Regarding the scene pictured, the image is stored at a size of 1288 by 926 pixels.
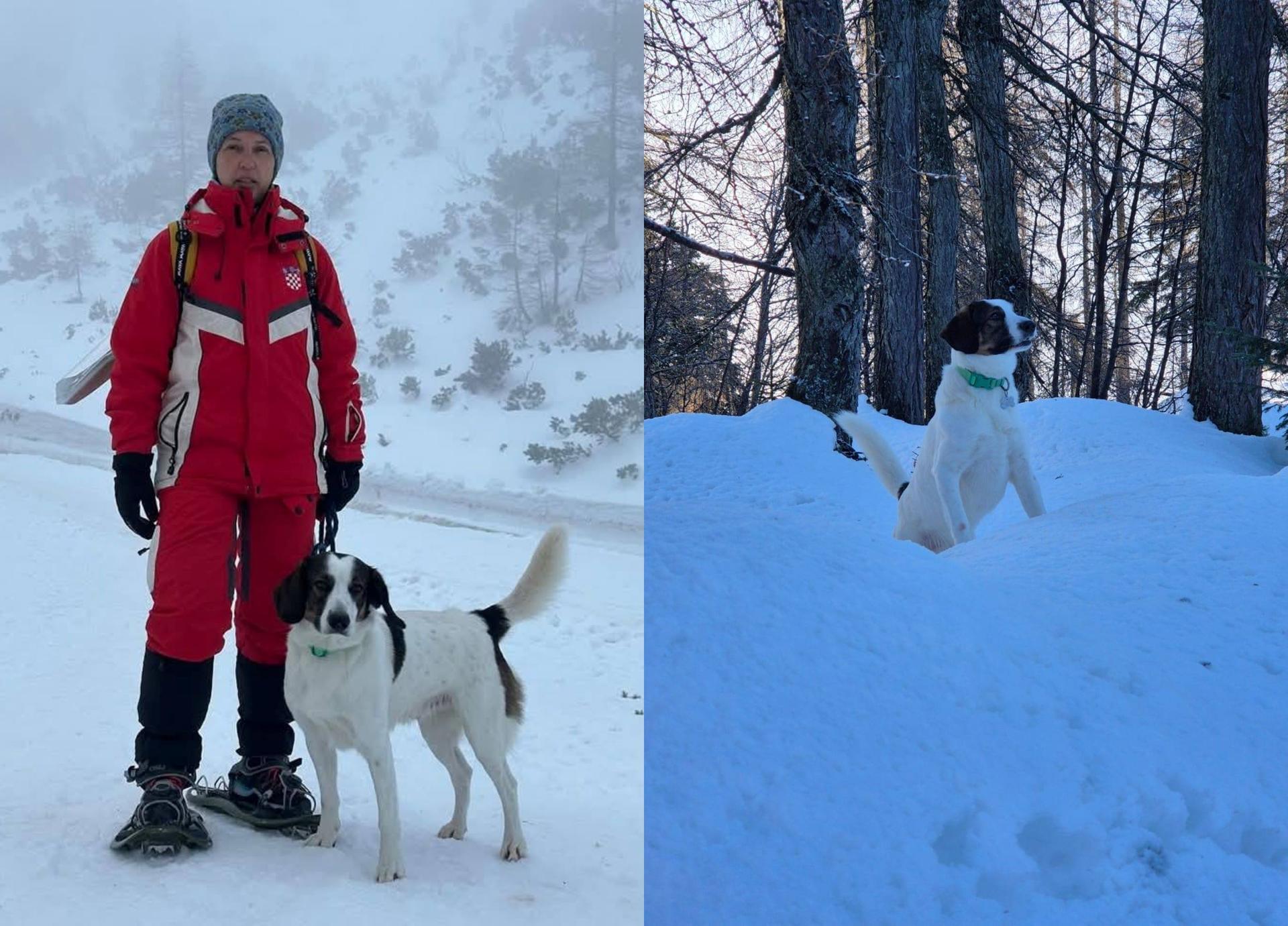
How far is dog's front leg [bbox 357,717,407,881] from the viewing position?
5.86ft

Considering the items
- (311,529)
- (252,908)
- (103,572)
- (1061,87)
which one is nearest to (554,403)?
(311,529)

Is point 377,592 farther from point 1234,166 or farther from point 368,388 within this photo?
point 1234,166

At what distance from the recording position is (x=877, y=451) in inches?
163

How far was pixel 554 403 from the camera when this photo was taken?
8.15 ft

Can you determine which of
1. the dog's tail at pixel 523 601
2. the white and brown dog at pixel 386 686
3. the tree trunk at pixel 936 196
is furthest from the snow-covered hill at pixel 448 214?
the tree trunk at pixel 936 196

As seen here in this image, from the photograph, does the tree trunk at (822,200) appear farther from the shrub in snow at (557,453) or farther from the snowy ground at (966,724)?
the snowy ground at (966,724)

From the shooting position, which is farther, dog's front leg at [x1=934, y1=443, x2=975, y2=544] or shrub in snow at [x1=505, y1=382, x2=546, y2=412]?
dog's front leg at [x1=934, y1=443, x2=975, y2=544]

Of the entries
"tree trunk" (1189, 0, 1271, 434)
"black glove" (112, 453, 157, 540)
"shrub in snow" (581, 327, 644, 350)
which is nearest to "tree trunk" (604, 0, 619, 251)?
"shrub in snow" (581, 327, 644, 350)

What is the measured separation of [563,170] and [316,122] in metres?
0.58

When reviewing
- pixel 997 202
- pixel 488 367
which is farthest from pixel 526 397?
pixel 997 202

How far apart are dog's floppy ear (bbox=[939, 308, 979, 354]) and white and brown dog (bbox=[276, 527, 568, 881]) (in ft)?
7.68

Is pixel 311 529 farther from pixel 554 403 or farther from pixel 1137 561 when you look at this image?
pixel 1137 561

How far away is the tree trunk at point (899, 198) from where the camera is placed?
6652 millimetres

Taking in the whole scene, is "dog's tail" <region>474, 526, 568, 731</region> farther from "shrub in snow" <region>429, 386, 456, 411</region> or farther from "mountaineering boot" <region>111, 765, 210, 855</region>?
"mountaineering boot" <region>111, 765, 210, 855</region>
